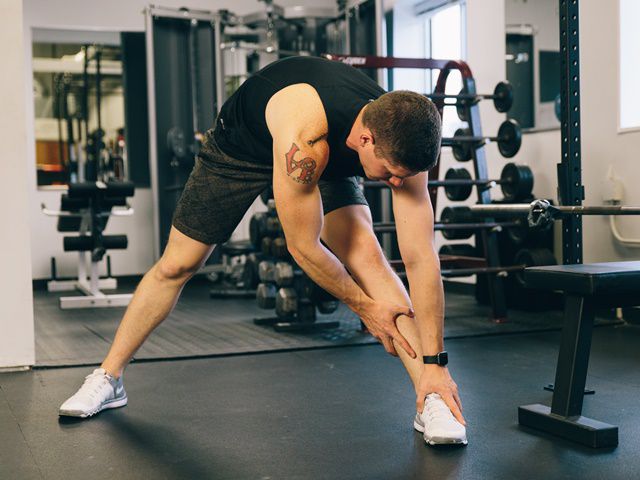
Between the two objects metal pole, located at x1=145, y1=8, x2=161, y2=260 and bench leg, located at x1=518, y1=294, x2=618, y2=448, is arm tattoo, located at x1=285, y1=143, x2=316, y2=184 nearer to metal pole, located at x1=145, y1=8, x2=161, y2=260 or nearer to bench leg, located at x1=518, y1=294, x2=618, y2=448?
bench leg, located at x1=518, y1=294, x2=618, y2=448

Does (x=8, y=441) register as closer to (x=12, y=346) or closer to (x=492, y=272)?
(x=12, y=346)

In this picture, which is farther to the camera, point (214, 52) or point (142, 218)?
point (142, 218)

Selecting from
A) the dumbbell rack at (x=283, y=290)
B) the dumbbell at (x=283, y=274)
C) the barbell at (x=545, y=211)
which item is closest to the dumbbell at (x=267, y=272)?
the dumbbell rack at (x=283, y=290)

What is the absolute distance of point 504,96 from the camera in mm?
4004

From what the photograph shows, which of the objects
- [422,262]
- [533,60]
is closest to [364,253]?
[422,262]

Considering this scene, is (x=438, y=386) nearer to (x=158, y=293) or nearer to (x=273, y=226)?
(x=158, y=293)

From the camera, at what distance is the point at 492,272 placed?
3939mm

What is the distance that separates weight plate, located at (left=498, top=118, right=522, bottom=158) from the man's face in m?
2.37

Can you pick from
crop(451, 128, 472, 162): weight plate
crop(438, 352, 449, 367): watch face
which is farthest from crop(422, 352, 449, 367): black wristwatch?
crop(451, 128, 472, 162): weight plate

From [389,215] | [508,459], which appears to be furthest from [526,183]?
[508,459]

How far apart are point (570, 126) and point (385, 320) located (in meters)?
1.07

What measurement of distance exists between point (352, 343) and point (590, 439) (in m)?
1.60

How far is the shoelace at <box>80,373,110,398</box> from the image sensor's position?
2250 millimetres

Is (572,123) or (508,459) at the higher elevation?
(572,123)
